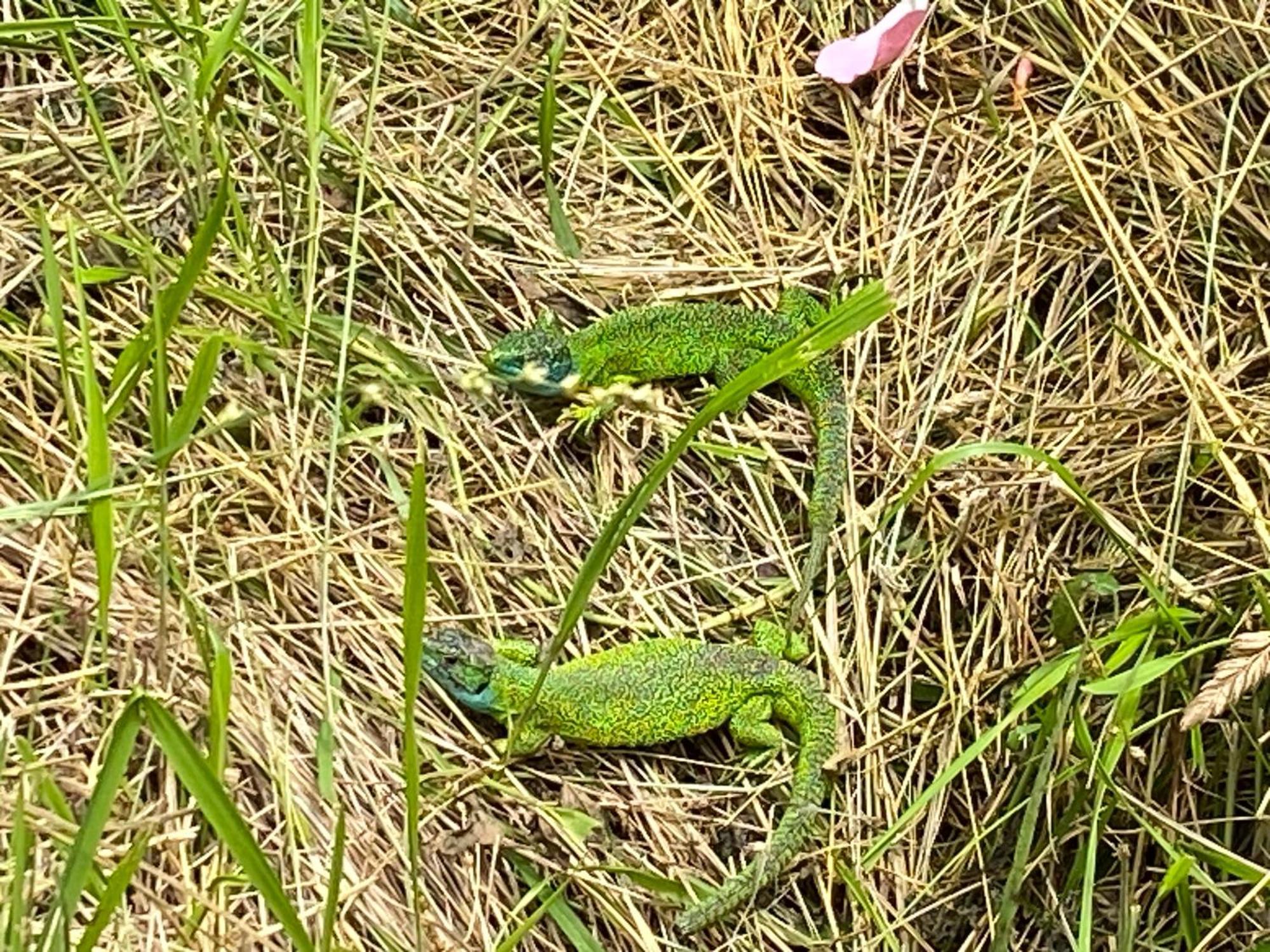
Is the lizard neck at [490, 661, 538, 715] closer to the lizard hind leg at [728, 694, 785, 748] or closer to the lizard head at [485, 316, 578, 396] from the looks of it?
the lizard hind leg at [728, 694, 785, 748]

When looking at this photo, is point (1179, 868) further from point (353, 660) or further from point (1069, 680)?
point (353, 660)

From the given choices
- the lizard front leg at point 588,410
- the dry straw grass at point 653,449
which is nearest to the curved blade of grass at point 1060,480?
the dry straw grass at point 653,449

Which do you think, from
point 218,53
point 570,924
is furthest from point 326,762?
point 218,53

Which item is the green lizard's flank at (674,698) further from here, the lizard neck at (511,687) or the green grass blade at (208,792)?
the green grass blade at (208,792)

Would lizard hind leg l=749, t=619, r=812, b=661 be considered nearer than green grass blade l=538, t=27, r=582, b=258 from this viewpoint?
Yes

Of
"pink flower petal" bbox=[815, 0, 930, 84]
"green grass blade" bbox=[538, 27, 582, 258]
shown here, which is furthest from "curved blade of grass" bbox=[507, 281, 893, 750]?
"pink flower petal" bbox=[815, 0, 930, 84]

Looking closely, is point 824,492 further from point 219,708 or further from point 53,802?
point 53,802

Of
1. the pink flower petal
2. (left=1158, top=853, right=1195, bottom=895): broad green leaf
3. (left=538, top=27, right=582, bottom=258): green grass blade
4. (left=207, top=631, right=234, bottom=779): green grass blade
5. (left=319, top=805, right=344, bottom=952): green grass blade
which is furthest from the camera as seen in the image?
the pink flower petal
